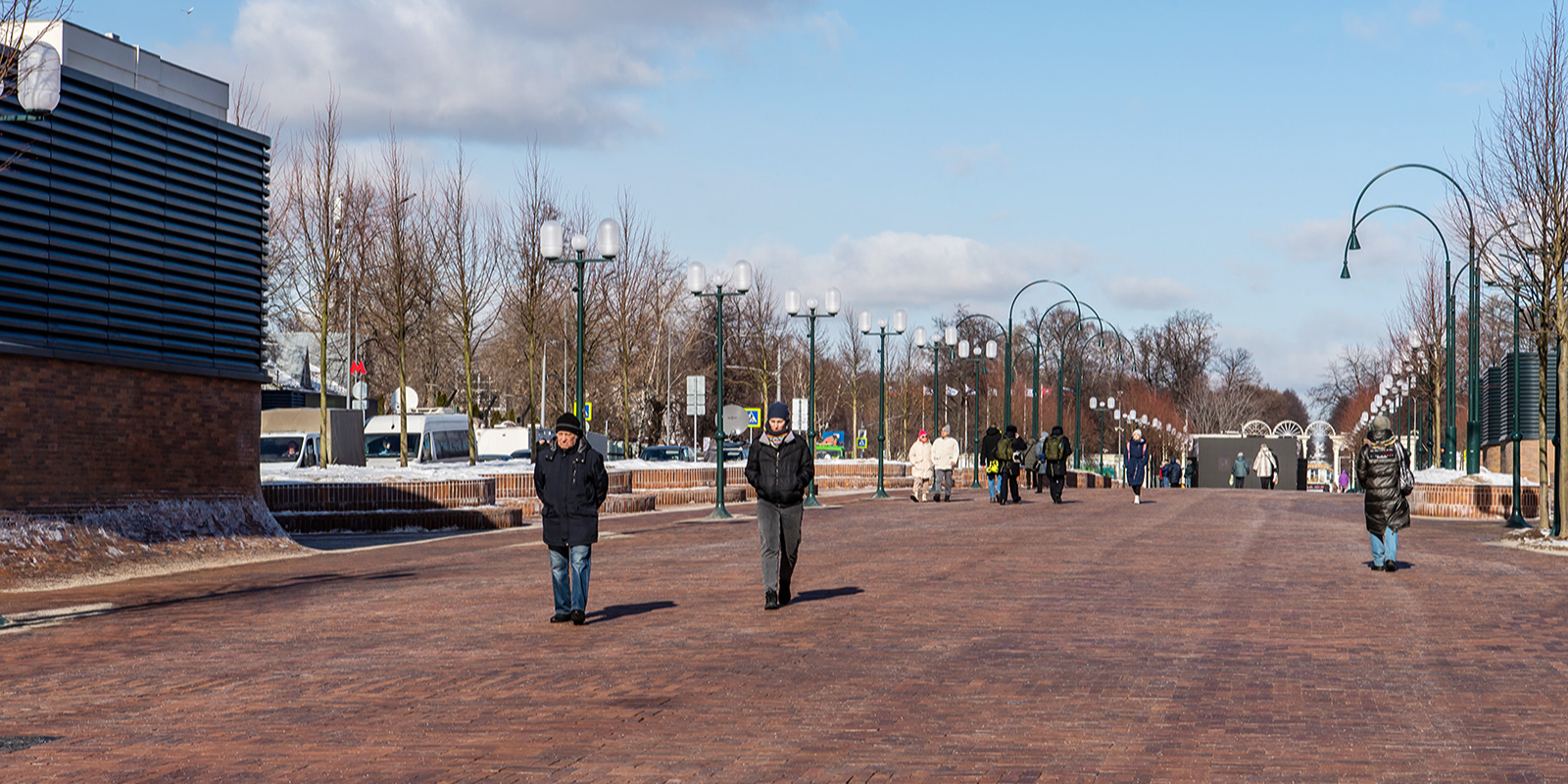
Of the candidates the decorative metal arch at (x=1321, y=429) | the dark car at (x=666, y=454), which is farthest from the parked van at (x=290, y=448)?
the decorative metal arch at (x=1321, y=429)

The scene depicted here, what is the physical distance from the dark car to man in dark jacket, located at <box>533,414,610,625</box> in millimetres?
46328

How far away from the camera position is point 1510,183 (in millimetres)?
22656

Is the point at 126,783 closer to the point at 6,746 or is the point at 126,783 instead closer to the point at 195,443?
the point at 6,746

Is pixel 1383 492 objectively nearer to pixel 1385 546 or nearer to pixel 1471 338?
pixel 1385 546

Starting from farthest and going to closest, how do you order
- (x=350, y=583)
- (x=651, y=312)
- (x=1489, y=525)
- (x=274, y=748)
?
(x=651, y=312) < (x=1489, y=525) < (x=350, y=583) < (x=274, y=748)

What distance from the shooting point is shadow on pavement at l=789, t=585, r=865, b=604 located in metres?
13.5

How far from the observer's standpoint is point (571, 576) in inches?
474

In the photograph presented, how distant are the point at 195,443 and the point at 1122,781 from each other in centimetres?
1535

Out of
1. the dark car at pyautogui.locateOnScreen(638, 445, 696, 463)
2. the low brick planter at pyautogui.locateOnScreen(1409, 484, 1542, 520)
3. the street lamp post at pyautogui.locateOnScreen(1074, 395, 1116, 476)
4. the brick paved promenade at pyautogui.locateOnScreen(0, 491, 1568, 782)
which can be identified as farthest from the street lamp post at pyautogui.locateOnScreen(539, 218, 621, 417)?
the street lamp post at pyautogui.locateOnScreen(1074, 395, 1116, 476)

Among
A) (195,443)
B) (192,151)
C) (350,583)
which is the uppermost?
(192,151)

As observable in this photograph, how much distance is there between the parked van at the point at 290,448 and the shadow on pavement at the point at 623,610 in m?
18.2

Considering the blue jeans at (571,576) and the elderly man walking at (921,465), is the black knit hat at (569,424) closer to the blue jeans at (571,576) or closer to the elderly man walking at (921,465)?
the blue jeans at (571,576)

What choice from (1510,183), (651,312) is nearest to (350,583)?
(1510,183)

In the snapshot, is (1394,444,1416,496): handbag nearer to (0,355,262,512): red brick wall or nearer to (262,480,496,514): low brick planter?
(0,355,262,512): red brick wall
